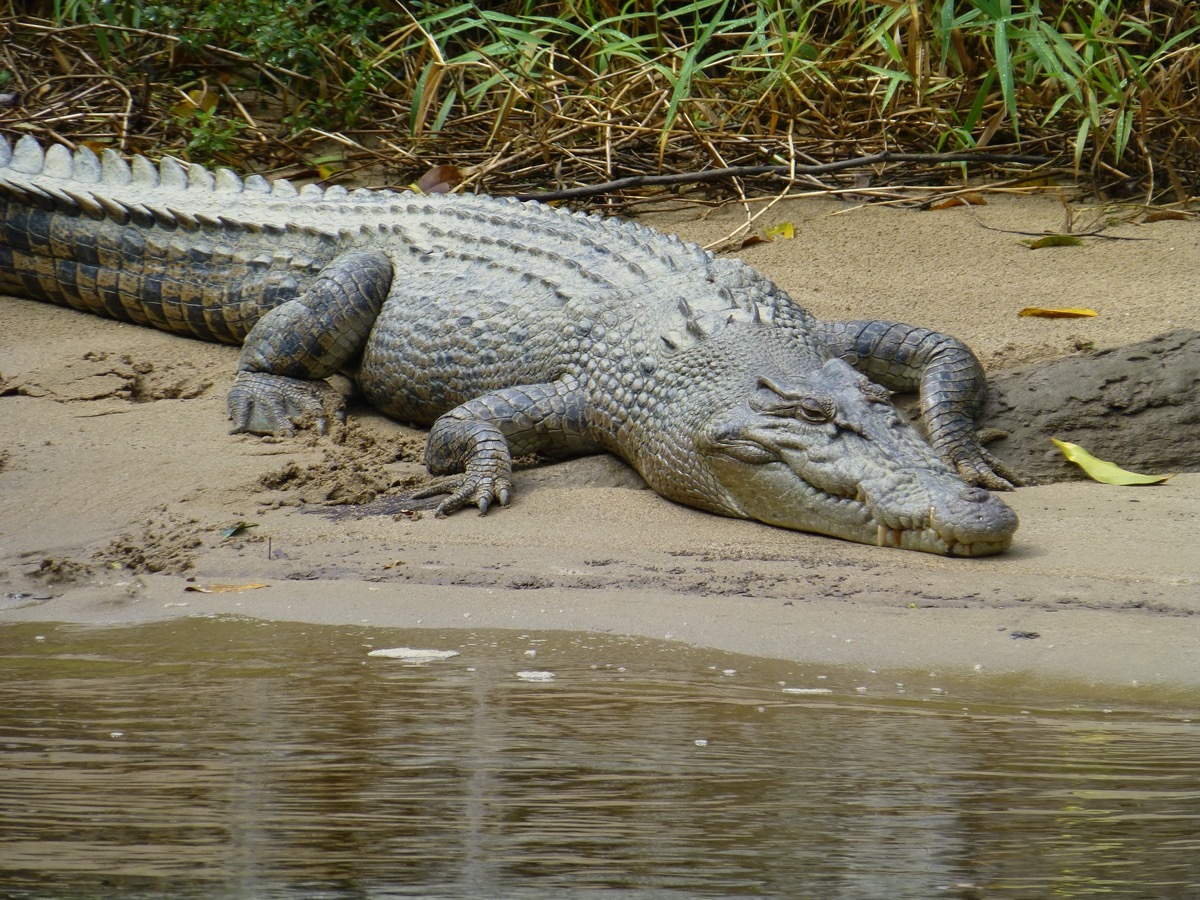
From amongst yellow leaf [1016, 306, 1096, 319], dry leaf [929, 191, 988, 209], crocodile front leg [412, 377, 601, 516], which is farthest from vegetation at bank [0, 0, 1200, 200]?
crocodile front leg [412, 377, 601, 516]

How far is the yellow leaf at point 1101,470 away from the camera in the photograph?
4.26 metres

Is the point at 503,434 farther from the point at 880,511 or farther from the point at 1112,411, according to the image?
the point at 1112,411

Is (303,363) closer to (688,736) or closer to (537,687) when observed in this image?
(537,687)

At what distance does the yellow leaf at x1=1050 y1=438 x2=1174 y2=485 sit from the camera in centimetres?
426

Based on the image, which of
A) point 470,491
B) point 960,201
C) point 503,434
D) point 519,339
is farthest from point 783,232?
point 470,491

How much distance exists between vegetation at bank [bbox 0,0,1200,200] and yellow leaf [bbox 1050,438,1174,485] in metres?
2.44

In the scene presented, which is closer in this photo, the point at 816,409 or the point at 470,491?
the point at 816,409

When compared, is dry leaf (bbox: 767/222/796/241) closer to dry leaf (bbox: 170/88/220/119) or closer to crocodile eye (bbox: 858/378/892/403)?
crocodile eye (bbox: 858/378/892/403)

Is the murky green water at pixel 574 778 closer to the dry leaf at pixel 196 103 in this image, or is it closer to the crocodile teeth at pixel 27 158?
the crocodile teeth at pixel 27 158

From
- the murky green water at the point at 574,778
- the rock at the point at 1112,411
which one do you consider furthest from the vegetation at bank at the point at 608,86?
the murky green water at the point at 574,778

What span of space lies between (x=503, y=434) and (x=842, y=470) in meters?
1.25

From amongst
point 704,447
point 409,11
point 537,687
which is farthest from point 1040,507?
point 409,11

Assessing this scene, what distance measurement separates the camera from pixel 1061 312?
5.40 meters

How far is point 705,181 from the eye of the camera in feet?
23.4
